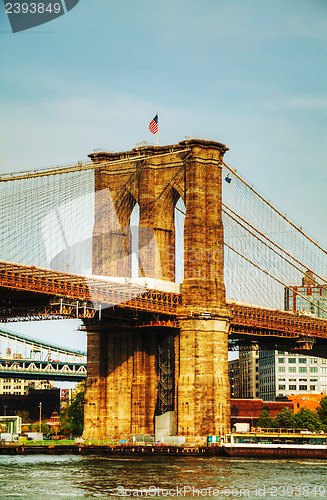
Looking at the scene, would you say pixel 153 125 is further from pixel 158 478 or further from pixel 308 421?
pixel 308 421

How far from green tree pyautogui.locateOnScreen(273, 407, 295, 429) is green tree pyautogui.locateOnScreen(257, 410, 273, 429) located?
1.53m

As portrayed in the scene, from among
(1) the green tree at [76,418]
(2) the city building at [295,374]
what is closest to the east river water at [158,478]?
(1) the green tree at [76,418]

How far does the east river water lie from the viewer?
206 feet

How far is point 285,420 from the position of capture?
5655 inches

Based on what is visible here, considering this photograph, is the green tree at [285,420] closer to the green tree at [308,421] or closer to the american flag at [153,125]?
the green tree at [308,421]

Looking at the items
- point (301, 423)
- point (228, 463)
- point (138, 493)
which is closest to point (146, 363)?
point (228, 463)

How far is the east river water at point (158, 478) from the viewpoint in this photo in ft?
206

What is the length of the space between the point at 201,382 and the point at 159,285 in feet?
37.9

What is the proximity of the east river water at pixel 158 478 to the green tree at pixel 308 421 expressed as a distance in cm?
4274

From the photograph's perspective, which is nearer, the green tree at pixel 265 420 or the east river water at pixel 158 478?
the east river water at pixel 158 478

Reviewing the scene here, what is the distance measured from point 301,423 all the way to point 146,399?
3680cm

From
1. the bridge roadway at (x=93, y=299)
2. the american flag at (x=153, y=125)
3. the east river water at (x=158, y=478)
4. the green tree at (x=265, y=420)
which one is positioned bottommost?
the east river water at (x=158, y=478)

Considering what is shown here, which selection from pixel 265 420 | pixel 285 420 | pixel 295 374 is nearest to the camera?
pixel 285 420

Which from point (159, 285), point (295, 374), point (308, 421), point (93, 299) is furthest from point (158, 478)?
point (295, 374)
